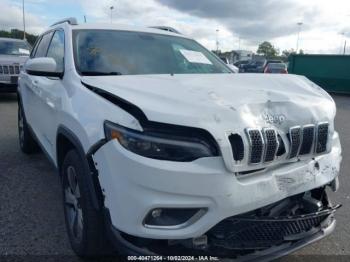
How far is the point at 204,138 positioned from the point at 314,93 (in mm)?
1152

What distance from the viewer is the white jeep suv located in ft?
6.72

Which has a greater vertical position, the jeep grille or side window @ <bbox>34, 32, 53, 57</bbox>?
side window @ <bbox>34, 32, 53, 57</bbox>

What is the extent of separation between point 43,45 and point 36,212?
7.32ft

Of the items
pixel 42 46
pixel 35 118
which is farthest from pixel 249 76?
pixel 42 46

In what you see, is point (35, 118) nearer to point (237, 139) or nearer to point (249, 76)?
point (249, 76)

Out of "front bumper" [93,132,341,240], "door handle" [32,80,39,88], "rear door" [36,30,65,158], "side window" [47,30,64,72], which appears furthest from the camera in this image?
"door handle" [32,80,39,88]

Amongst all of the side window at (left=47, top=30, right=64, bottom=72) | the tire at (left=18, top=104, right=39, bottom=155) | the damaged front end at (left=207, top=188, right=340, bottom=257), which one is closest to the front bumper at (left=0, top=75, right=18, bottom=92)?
the tire at (left=18, top=104, right=39, bottom=155)

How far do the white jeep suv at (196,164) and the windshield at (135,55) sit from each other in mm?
213

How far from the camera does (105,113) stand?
2.25m

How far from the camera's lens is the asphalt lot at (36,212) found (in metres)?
2.97

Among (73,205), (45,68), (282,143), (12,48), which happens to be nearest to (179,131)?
(282,143)

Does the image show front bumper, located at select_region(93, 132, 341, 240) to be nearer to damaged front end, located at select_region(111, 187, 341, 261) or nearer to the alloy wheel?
damaged front end, located at select_region(111, 187, 341, 261)

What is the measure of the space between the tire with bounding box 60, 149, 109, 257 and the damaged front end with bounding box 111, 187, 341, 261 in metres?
0.34

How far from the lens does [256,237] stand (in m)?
2.26
